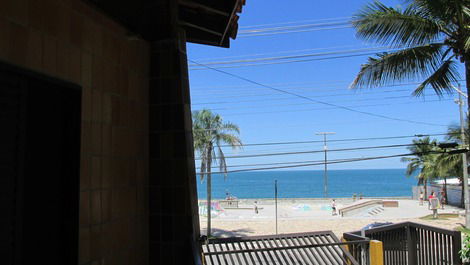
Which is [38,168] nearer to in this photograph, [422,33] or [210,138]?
[422,33]

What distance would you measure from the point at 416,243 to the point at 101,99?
5.81 meters

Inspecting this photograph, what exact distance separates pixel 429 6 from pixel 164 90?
744 cm

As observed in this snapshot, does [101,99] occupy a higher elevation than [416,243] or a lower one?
higher

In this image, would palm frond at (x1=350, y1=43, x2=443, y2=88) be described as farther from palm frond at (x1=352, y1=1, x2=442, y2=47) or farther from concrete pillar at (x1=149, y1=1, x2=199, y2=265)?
concrete pillar at (x1=149, y1=1, x2=199, y2=265)

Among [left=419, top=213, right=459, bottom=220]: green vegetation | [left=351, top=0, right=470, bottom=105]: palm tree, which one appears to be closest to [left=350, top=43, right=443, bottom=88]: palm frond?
[left=351, top=0, right=470, bottom=105]: palm tree

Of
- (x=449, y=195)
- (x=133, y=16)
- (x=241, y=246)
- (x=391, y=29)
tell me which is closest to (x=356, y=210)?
(x=449, y=195)

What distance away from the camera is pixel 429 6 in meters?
8.49

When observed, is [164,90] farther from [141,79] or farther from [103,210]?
[103,210]

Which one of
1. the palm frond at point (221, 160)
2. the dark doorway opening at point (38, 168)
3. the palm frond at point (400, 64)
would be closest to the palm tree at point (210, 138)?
the palm frond at point (221, 160)

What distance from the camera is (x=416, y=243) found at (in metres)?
6.35

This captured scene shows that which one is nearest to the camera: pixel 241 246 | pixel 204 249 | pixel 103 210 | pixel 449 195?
pixel 103 210

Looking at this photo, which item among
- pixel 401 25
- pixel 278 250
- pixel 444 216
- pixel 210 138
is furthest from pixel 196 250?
pixel 444 216

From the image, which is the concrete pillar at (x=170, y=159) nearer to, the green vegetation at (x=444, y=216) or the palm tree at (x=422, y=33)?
the palm tree at (x=422, y=33)

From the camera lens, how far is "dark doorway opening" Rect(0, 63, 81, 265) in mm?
2035
